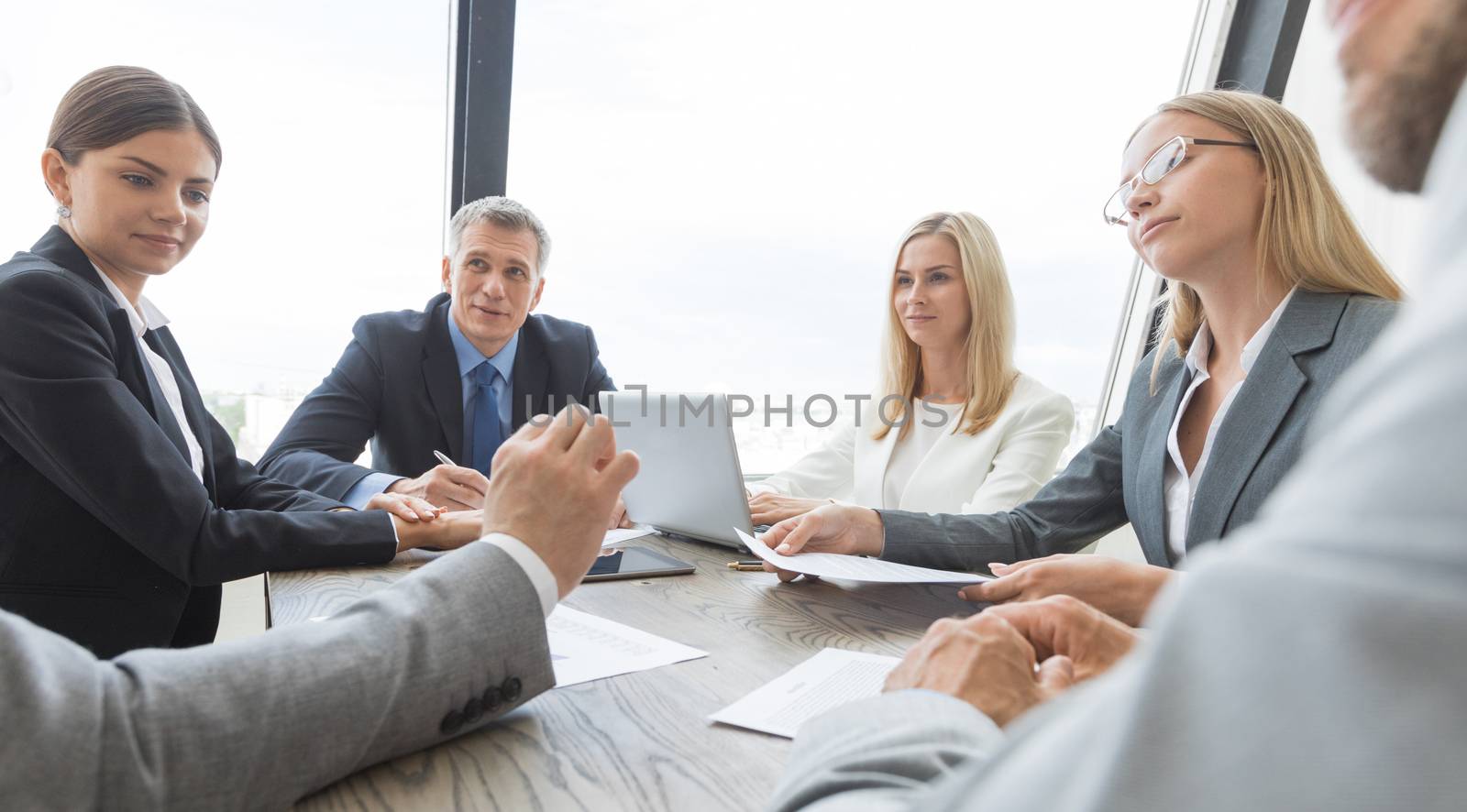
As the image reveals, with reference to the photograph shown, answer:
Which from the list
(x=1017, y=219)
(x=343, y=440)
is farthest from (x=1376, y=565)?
(x=1017, y=219)

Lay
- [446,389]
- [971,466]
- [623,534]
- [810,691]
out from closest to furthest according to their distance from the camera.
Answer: [810,691] → [623,534] → [971,466] → [446,389]

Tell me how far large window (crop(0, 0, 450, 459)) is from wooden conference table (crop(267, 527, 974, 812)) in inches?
66.0

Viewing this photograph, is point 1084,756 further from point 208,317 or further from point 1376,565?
point 208,317

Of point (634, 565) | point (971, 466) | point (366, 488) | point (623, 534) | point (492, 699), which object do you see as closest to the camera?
point (492, 699)

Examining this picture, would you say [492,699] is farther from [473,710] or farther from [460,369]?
[460,369]

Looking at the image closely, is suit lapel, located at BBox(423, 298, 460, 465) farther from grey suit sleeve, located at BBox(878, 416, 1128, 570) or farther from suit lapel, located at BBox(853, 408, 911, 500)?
grey suit sleeve, located at BBox(878, 416, 1128, 570)

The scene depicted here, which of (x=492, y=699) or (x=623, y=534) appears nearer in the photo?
(x=492, y=699)

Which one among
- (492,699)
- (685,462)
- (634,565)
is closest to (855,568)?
(634,565)

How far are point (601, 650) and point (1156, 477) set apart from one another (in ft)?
3.74

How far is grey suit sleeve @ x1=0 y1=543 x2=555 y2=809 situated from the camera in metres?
0.51

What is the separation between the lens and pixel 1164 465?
5.19 feet

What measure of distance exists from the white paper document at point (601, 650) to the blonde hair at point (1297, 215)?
129cm

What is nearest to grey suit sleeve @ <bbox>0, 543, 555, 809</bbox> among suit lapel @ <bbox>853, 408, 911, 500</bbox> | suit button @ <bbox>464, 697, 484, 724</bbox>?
suit button @ <bbox>464, 697, 484, 724</bbox>

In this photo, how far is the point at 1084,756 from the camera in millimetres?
267
